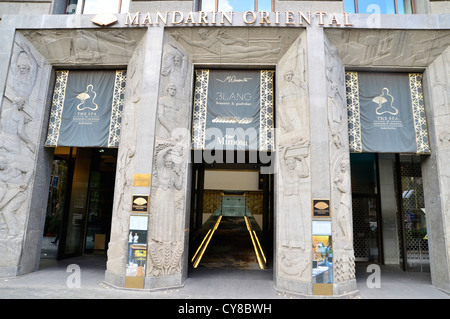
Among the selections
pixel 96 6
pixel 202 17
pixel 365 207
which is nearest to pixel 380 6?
Result: pixel 202 17

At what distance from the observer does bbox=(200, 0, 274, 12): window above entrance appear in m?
9.75

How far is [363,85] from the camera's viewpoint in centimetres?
955

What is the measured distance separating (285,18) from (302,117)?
3073 millimetres

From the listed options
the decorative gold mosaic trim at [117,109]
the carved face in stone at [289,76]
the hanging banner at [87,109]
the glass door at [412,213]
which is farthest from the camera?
the glass door at [412,213]

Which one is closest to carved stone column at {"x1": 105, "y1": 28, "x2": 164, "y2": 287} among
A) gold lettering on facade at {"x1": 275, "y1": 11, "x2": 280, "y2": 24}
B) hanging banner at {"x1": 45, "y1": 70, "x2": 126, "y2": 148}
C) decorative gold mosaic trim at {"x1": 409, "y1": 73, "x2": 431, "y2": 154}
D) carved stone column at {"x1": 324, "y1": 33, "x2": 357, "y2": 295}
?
hanging banner at {"x1": 45, "y1": 70, "x2": 126, "y2": 148}

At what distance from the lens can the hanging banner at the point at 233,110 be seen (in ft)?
30.0

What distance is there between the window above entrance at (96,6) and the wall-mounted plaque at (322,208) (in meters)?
8.98

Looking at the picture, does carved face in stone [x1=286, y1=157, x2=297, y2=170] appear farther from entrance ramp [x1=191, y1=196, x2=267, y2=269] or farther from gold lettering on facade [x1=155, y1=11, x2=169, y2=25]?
gold lettering on facade [x1=155, y1=11, x2=169, y2=25]

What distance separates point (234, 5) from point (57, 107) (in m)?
7.00

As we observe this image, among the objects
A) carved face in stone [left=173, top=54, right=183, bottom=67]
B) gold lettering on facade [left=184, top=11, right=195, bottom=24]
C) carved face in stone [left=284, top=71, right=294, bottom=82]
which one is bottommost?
carved face in stone [left=284, top=71, right=294, bottom=82]

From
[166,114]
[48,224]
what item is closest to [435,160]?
[166,114]

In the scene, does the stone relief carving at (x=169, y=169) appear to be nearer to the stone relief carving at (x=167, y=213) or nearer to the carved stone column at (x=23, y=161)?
the stone relief carving at (x=167, y=213)

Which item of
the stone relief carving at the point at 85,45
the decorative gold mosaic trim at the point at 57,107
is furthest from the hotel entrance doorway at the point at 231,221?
the stone relief carving at the point at 85,45

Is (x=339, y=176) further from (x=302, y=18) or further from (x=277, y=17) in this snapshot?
(x=277, y=17)
